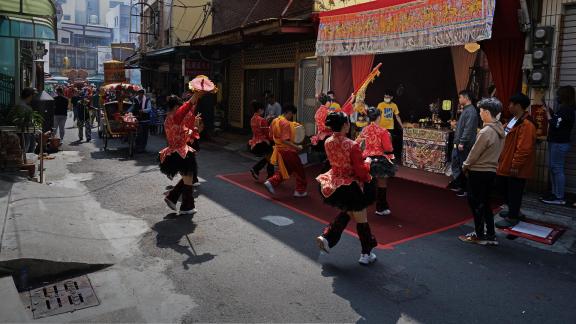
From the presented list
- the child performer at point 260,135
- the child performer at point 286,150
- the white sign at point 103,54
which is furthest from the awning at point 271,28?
the white sign at point 103,54

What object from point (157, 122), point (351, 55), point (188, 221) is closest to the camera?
point (188, 221)

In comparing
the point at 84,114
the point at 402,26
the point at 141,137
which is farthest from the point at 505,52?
the point at 84,114

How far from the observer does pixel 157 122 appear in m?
19.4

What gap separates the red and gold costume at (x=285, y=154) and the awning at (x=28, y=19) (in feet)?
16.0

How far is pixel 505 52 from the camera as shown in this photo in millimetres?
8148

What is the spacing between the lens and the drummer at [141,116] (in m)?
13.8

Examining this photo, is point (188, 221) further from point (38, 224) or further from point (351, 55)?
point (351, 55)

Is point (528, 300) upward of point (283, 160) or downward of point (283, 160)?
downward

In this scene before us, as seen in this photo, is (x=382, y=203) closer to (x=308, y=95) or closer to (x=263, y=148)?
(x=263, y=148)

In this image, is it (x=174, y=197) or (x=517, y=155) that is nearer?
(x=517, y=155)

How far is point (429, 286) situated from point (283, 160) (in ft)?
13.8

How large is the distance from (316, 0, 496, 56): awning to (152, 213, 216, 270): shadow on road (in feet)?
17.4

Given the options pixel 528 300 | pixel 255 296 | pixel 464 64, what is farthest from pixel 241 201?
pixel 464 64

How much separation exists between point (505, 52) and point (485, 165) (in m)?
3.39
